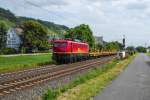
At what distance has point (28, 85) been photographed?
2034cm

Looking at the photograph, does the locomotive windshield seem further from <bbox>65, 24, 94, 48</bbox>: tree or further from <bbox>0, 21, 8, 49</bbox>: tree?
<bbox>65, 24, 94, 48</bbox>: tree

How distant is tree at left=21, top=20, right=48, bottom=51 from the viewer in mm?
107625

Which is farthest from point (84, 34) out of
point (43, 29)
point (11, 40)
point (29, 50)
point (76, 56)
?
point (76, 56)

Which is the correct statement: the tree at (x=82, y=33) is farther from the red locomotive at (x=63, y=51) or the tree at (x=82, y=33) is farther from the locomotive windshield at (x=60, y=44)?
the locomotive windshield at (x=60, y=44)

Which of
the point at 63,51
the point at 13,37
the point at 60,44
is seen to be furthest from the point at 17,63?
the point at 13,37

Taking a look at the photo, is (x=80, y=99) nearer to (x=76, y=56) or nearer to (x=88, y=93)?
(x=88, y=93)

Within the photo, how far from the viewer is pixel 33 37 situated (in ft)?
357

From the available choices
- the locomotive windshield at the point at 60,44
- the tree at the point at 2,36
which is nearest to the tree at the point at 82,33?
the tree at the point at 2,36

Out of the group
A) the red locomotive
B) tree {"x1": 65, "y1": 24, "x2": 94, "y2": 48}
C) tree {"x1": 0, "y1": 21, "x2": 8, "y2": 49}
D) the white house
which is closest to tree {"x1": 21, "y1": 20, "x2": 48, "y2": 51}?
tree {"x1": 0, "y1": 21, "x2": 8, "y2": 49}

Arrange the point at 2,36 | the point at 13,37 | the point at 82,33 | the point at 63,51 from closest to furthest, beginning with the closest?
the point at 63,51 < the point at 2,36 < the point at 82,33 < the point at 13,37

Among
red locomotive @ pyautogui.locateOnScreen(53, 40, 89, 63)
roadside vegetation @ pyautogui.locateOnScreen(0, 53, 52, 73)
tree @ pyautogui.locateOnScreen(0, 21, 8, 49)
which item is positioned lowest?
roadside vegetation @ pyautogui.locateOnScreen(0, 53, 52, 73)

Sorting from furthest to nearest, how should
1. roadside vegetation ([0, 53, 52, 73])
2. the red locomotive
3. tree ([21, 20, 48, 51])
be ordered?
tree ([21, 20, 48, 51]) < the red locomotive < roadside vegetation ([0, 53, 52, 73])

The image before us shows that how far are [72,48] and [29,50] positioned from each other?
189ft

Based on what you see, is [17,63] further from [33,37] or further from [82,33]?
[82,33]
